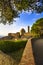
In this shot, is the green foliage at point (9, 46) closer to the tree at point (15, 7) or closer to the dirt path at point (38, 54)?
the dirt path at point (38, 54)

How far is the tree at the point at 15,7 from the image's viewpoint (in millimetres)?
16172

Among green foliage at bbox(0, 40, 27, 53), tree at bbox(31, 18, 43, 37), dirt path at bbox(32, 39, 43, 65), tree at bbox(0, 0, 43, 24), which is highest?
tree at bbox(0, 0, 43, 24)

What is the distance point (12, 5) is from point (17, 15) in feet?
8.04

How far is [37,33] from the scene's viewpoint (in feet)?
267

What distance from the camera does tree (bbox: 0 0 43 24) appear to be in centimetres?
1617

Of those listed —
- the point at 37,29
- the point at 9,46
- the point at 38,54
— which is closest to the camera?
the point at 38,54

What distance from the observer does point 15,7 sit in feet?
58.4

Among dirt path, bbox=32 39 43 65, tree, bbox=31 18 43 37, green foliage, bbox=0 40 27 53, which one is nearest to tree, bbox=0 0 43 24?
dirt path, bbox=32 39 43 65

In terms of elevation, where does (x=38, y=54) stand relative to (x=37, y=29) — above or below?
above

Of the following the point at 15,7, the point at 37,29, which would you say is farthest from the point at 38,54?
the point at 37,29

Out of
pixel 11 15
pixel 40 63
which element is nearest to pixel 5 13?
pixel 11 15

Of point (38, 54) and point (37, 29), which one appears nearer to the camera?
point (38, 54)

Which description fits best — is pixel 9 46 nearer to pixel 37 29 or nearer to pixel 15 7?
pixel 15 7

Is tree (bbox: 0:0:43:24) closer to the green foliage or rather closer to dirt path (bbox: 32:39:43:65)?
dirt path (bbox: 32:39:43:65)
